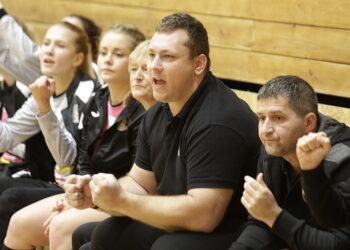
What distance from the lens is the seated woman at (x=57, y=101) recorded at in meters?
3.54

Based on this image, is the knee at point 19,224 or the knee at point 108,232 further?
the knee at point 19,224

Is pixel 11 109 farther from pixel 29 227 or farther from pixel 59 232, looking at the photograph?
pixel 59 232

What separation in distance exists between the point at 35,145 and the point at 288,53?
148 centimetres

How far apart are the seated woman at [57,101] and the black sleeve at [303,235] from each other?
62.0 inches

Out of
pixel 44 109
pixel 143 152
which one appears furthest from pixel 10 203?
pixel 143 152

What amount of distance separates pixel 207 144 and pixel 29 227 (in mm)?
1111

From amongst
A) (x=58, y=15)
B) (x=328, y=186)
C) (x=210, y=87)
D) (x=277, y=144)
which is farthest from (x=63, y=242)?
(x=58, y=15)

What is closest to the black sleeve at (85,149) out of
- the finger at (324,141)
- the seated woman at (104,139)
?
the seated woman at (104,139)

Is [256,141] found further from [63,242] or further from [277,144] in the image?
→ [63,242]

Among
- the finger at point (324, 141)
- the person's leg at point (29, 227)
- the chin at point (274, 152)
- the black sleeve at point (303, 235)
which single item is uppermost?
the finger at point (324, 141)

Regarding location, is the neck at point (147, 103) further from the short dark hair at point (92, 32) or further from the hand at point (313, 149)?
the hand at point (313, 149)

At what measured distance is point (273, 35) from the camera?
3475mm

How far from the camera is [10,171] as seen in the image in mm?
3762


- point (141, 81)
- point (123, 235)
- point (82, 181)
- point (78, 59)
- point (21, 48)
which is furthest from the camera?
point (21, 48)
